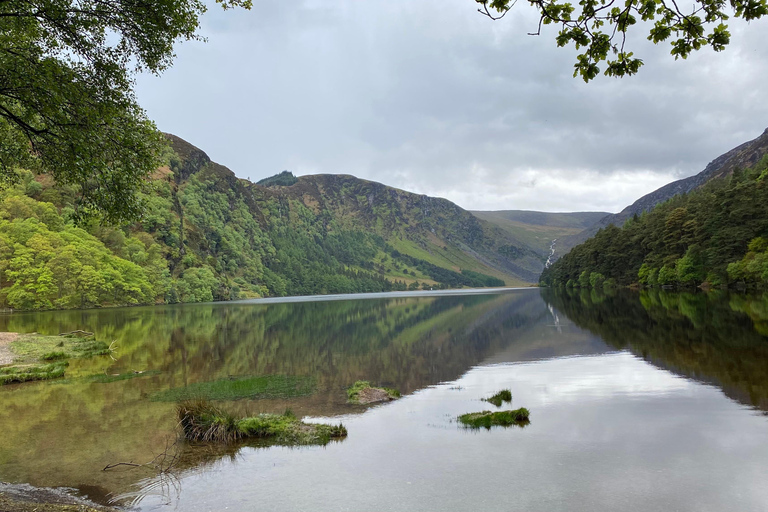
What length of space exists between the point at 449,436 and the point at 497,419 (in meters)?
2.07

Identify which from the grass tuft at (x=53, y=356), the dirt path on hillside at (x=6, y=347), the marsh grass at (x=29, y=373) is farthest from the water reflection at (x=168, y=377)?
the dirt path on hillside at (x=6, y=347)

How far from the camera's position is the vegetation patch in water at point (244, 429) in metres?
14.2

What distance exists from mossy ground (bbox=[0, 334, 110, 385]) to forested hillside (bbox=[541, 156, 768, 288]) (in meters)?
81.1

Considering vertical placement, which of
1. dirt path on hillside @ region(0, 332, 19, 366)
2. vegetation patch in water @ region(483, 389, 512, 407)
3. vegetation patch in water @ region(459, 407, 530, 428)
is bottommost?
vegetation patch in water @ region(483, 389, 512, 407)

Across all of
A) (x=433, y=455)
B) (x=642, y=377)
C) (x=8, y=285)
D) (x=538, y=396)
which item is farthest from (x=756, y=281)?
(x=8, y=285)

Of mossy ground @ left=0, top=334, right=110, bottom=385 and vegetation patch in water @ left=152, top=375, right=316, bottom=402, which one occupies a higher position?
mossy ground @ left=0, top=334, right=110, bottom=385

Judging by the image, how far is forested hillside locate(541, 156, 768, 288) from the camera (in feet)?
243

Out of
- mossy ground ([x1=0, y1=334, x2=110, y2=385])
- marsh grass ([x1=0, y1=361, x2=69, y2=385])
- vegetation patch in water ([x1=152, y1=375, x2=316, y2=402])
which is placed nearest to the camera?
vegetation patch in water ([x1=152, y1=375, x2=316, y2=402])

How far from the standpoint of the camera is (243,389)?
22.2 meters

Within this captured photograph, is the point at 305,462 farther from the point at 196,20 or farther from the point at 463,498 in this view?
the point at 196,20

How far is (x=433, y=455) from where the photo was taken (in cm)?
1238

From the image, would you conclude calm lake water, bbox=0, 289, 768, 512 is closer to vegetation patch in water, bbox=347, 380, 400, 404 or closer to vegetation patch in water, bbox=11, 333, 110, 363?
vegetation patch in water, bbox=347, 380, 400, 404

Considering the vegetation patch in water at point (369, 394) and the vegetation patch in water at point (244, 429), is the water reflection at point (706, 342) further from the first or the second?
the vegetation patch in water at point (244, 429)

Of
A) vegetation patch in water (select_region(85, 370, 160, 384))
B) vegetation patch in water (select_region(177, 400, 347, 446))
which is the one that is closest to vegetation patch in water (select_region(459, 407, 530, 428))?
vegetation patch in water (select_region(177, 400, 347, 446))
